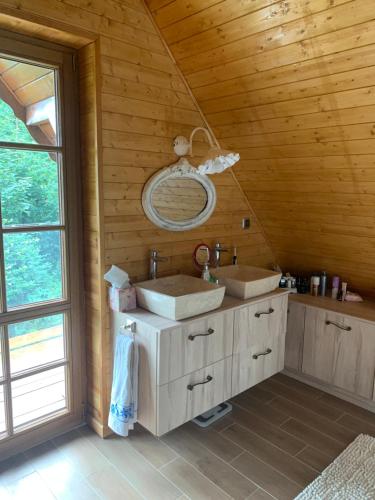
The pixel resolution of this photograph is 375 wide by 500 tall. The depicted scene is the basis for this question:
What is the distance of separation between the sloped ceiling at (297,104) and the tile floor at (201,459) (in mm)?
1202

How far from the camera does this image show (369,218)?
2.46m

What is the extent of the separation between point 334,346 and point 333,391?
1.22 ft

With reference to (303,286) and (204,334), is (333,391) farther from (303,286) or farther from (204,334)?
(204,334)

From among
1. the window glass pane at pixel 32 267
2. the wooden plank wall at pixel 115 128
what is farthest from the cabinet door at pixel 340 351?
the window glass pane at pixel 32 267

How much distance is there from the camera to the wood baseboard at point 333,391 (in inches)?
104

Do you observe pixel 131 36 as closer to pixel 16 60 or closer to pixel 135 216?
pixel 16 60

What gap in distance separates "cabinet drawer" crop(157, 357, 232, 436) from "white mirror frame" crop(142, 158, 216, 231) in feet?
2.99

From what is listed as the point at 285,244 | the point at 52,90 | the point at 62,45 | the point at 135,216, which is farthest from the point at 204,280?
the point at 62,45

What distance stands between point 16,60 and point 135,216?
1015 mm

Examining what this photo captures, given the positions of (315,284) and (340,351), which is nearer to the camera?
(340,351)

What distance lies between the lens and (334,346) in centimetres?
274

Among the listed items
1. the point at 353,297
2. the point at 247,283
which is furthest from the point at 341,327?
the point at 247,283

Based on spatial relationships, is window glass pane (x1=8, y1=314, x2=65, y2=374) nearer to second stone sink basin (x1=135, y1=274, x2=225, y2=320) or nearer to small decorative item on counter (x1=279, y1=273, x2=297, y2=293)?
second stone sink basin (x1=135, y1=274, x2=225, y2=320)

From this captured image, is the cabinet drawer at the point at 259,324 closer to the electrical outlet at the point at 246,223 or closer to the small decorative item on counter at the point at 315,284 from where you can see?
the small decorative item on counter at the point at 315,284
